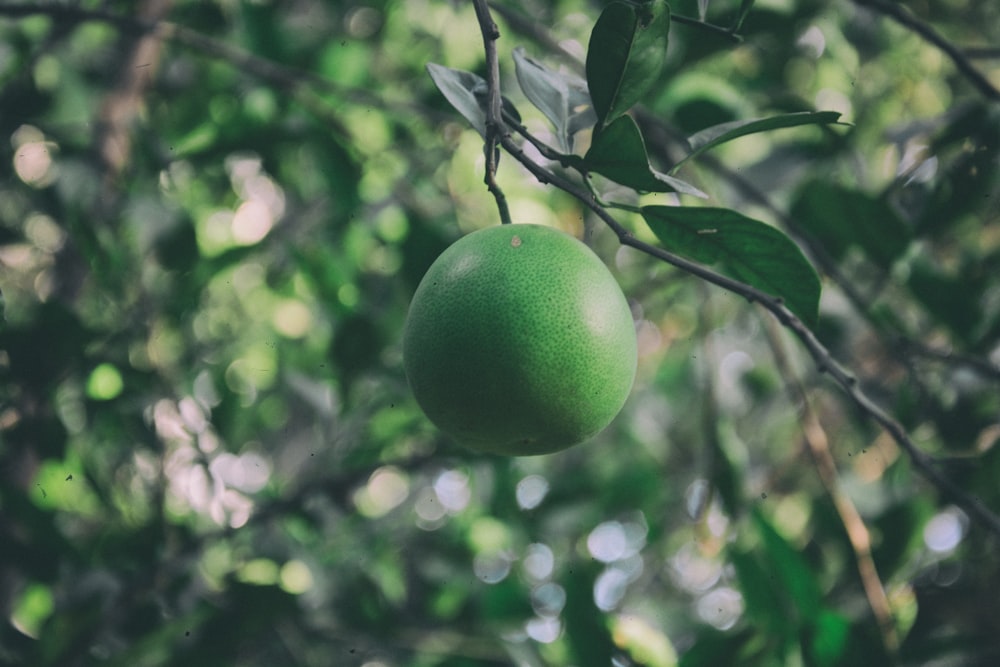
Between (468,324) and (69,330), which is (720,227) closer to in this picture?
(468,324)

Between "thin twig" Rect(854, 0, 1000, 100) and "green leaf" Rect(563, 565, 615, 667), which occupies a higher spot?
"thin twig" Rect(854, 0, 1000, 100)

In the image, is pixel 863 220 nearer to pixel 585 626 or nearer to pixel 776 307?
pixel 776 307

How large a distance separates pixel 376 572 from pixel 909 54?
2.94 m

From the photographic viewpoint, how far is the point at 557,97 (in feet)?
3.39

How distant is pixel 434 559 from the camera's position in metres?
2.62

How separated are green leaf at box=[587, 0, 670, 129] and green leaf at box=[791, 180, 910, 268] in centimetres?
80

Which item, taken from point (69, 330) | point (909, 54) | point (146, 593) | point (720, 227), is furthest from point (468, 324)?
point (909, 54)

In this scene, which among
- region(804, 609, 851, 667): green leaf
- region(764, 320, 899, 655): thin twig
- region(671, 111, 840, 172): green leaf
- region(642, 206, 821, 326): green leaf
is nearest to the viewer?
region(671, 111, 840, 172): green leaf

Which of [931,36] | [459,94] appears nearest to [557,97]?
[459,94]

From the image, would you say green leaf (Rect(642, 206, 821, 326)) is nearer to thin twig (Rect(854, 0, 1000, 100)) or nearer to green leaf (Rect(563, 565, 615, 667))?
thin twig (Rect(854, 0, 1000, 100))

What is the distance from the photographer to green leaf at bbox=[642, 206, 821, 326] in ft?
2.96

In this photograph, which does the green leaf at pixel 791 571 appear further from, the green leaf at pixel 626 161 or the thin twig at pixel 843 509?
the green leaf at pixel 626 161

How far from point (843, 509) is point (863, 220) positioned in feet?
1.83

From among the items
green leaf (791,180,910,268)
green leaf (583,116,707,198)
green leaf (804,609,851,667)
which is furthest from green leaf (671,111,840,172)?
green leaf (804,609,851,667)
